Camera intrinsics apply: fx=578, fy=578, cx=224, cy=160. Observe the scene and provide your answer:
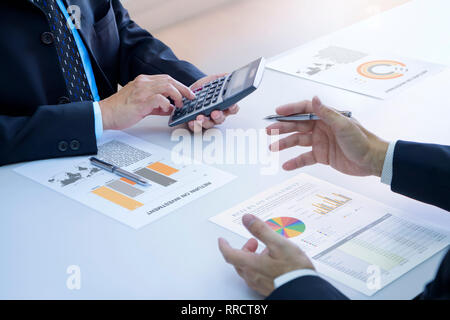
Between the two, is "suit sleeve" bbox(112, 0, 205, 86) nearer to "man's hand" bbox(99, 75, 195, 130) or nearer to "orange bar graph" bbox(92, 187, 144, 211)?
"man's hand" bbox(99, 75, 195, 130)

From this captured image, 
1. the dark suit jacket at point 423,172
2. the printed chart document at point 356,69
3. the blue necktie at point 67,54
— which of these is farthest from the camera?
the printed chart document at point 356,69

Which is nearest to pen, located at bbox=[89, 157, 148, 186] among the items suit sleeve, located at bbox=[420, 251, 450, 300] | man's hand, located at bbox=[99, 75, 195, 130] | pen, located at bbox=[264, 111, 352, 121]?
man's hand, located at bbox=[99, 75, 195, 130]

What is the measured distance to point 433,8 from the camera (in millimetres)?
2033

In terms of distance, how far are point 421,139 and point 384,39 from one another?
2.06 ft

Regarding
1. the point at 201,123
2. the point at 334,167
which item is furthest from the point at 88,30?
the point at 334,167

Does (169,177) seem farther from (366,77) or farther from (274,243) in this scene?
(366,77)

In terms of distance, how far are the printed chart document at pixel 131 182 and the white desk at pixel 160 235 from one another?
0.02 meters

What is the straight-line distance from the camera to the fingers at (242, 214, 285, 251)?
0.88 metres

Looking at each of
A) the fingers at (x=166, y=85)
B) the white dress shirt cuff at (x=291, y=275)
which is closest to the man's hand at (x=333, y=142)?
the fingers at (x=166, y=85)

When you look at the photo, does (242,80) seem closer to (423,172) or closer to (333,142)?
(333,142)

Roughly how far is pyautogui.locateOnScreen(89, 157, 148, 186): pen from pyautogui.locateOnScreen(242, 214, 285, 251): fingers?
1.00ft

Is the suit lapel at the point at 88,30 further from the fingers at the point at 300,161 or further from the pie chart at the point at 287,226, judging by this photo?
the pie chart at the point at 287,226

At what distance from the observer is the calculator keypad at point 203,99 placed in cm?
131
